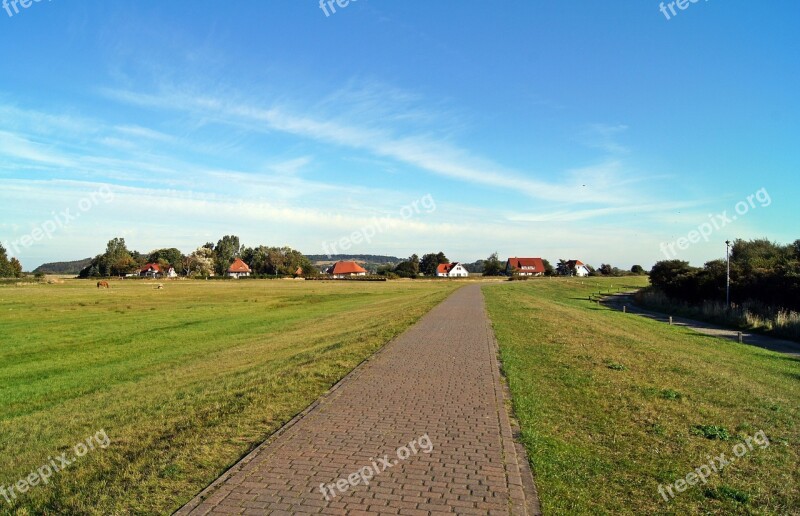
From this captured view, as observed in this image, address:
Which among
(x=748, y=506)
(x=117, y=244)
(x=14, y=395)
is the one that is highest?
(x=117, y=244)

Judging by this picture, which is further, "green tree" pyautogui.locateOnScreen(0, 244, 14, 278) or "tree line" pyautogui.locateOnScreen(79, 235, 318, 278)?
"tree line" pyautogui.locateOnScreen(79, 235, 318, 278)

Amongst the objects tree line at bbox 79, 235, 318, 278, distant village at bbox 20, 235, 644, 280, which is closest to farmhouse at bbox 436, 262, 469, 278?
distant village at bbox 20, 235, 644, 280

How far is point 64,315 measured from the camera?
31344 millimetres

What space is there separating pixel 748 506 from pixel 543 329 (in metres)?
12.6

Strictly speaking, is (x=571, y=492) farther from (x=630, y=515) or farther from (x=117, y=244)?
(x=117, y=244)

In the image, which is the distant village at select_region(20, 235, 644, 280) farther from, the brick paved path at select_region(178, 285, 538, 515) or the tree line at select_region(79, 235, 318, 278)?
the brick paved path at select_region(178, 285, 538, 515)

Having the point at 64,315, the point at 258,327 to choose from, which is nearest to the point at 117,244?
the point at 64,315

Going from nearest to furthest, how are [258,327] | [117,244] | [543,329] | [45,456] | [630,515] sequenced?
[630,515] < [45,456] < [543,329] < [258,327] < [117,244]

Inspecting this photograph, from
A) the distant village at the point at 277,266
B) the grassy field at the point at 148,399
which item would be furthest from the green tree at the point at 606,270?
the grassy field at the point at 148,399

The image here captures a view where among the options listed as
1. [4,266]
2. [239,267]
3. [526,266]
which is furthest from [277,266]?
[526,266]
